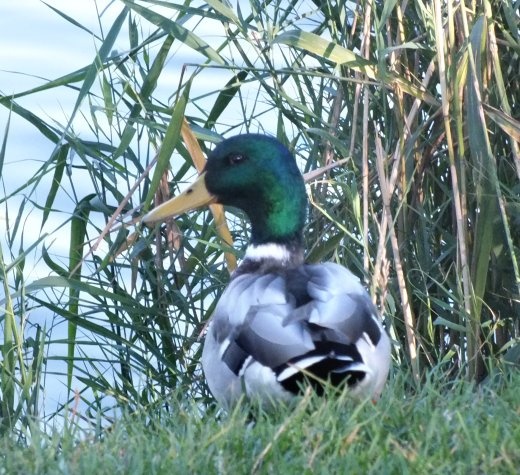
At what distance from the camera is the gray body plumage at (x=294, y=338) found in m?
3.23

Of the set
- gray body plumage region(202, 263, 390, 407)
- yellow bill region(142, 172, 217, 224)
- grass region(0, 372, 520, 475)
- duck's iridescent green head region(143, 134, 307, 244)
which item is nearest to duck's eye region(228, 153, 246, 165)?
duck's iridescent green head region(143, 134, 307, 244)

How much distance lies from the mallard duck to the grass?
0.43ft

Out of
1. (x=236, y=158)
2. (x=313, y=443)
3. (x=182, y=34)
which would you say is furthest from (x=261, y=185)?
(x=313, y=443)

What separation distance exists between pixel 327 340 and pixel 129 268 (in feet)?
6.01

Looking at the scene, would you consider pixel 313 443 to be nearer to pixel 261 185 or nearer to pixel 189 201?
pixel 261 185

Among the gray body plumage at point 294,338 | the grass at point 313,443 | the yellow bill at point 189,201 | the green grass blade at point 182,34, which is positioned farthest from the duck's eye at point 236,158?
the grass at point 313,443

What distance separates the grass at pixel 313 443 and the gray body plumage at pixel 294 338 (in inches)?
4.2

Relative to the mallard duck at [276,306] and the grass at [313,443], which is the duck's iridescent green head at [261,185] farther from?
the grass at [313,443]

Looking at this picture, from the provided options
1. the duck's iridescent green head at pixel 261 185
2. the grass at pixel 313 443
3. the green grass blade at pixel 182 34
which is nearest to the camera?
the grass at pixel 313 443

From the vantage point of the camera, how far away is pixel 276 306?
11.4 ft

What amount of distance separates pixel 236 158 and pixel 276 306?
0.97 metres

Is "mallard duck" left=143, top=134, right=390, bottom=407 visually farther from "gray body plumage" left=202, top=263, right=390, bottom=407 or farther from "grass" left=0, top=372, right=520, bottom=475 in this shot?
Result: "grass" left=0, top=372, right=520, bottom=475

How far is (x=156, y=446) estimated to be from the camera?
9.43 feet

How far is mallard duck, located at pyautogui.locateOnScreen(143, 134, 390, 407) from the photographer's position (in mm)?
3244
